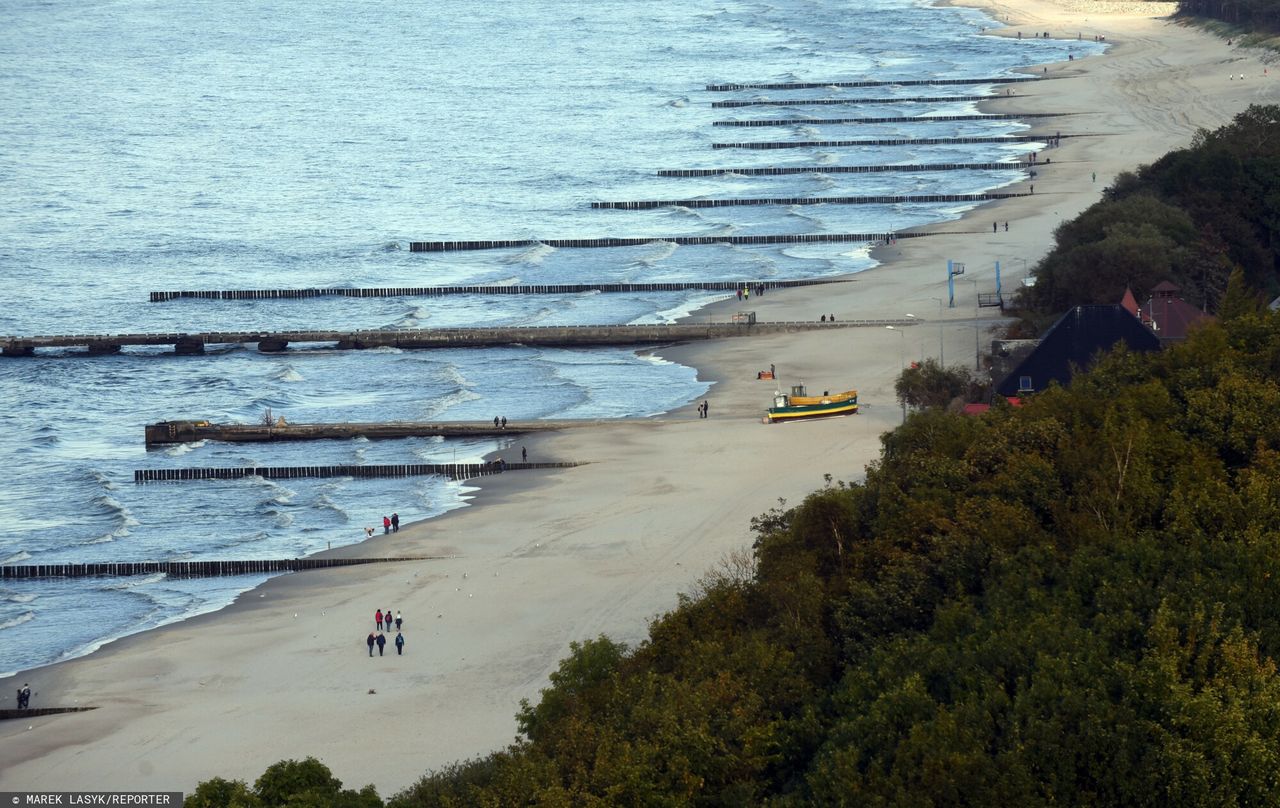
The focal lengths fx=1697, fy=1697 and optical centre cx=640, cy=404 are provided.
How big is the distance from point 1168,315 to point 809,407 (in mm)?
10283

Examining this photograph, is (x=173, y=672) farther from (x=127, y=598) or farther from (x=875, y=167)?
(x=875, y=167)

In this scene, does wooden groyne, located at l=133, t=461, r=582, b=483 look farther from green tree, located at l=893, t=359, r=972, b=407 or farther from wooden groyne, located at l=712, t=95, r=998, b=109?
wooden groyne, located at l=712, t=95, r=998, b=109

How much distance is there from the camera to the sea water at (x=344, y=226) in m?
45.2

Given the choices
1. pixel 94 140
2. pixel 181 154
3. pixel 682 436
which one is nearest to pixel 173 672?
pixel 682 436

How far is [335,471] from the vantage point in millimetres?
47406

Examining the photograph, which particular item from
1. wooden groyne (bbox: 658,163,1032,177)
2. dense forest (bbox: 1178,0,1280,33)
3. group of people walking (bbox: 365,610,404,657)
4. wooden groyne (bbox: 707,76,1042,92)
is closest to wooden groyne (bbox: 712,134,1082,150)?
wooden groyne (bbox: 658,163,1032,177)

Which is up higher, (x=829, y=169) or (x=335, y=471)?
(x=829, y=169)

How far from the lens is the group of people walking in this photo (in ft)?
112

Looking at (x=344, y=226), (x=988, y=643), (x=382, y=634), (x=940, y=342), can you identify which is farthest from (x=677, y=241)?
(x=988, y=643)

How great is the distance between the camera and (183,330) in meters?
68.9

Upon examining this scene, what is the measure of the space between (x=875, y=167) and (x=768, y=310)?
122 ft

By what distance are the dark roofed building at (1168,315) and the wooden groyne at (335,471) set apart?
15919 mm

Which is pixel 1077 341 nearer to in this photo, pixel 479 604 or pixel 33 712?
pixel 479 604

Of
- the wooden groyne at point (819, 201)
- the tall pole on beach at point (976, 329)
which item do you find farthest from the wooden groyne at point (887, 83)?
the tall pole on beach at point (976, 329)
